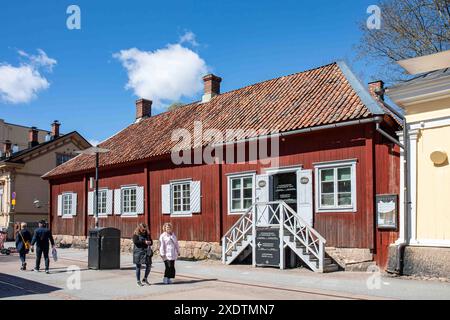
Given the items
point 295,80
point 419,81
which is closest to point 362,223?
point 419,81

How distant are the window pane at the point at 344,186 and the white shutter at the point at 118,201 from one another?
1224 cm

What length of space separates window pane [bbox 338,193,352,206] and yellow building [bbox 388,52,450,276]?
5.24 feet

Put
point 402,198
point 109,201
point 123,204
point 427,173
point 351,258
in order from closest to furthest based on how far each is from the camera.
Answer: point 427,173 < point 402,198 < point 351,258 < point 123,204 < point 109,201

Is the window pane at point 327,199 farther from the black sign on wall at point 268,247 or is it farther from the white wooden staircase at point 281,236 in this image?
the black sign on wall at point 268,247

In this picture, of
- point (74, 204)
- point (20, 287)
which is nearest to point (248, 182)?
point (20, 287)

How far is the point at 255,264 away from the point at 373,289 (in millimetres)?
5228

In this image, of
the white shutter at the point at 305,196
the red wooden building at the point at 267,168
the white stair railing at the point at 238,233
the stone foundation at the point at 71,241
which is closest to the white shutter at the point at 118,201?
the red wooden building at the point at 267,168

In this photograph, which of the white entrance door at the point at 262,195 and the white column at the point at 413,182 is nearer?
the white column at the point at 413,182

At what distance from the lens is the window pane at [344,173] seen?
14672mm

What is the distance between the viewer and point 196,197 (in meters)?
19.4

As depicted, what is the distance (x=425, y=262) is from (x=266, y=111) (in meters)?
8.08

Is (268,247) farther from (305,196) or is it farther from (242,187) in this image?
(242,187)

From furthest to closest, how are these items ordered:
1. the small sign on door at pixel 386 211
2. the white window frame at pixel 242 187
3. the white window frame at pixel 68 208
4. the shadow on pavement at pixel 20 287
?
the white window frame at pixel 68 208, the white window frame at pixel 242 187, the small sign on door at pixel 386 211, the shadow on pavement at pixel 20 287

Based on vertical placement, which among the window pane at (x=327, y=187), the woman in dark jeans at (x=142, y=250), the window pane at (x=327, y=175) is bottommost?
the woman in dark jeans at (x=142, y=250)
